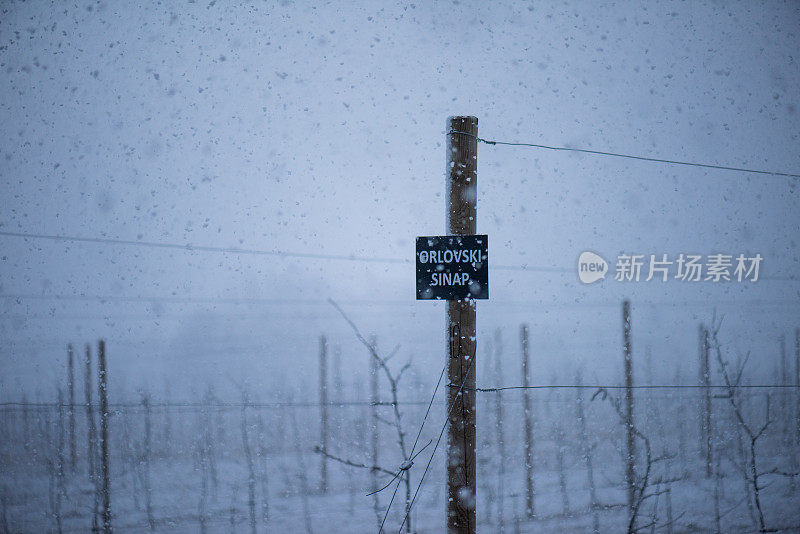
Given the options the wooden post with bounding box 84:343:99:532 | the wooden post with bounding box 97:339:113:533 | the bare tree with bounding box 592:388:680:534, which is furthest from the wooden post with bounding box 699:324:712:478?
the wooden post with bounding box 84:343:99:532

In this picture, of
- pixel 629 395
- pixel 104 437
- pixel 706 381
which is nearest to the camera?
pixel 629 395

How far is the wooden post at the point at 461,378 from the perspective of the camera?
387 cm

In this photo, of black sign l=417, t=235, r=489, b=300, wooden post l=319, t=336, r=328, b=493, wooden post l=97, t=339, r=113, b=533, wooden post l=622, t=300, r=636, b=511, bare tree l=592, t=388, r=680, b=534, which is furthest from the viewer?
wooden post l=319, t=336, r=328, b=493

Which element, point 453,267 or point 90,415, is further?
point 90,415

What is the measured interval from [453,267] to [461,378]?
2.25 ft

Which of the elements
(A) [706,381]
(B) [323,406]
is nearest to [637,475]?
(A) [706,381]

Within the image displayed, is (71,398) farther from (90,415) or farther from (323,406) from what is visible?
(323,406)

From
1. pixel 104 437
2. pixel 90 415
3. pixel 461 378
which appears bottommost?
pixel 90 415

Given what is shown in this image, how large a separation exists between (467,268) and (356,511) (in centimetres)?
798

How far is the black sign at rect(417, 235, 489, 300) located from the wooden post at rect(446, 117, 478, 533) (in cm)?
8

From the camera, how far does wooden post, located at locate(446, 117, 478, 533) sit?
387cm

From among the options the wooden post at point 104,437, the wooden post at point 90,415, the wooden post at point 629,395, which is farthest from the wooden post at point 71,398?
the wooden post at point 629,395

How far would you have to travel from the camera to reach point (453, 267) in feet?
12.6

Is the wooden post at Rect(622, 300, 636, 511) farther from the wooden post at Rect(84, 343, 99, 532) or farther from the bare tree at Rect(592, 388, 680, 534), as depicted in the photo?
the wooden post at Rect(84, 343, 99, 532)
